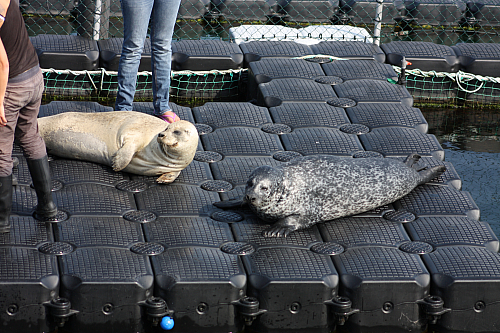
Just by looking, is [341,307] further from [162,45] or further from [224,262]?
[162,45]

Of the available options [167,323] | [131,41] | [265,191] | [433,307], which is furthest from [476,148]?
[167,323]

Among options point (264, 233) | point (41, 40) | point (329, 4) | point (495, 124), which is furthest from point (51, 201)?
point (329, 4)

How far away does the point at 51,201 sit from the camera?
3484 mm

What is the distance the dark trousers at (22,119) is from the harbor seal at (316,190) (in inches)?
41.9

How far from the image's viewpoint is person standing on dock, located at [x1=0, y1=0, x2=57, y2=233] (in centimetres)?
293

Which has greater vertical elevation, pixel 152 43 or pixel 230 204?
pixel 152 43

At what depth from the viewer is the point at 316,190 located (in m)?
3.64

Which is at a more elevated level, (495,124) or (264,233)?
(264,233)

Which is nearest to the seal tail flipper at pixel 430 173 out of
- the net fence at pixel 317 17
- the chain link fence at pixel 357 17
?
the net fence at pixel 317 17

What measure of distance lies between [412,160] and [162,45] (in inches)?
71.2

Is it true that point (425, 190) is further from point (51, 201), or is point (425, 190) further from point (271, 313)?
point (51, 201)

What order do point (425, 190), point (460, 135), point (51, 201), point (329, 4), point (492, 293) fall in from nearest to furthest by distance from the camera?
1. point (492, 293)
2. point (51, 201)
3. point (425, 190)
4. point (460, 135)
5. point (329, 4)

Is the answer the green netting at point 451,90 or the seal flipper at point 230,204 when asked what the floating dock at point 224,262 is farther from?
the green netting at point 451,90

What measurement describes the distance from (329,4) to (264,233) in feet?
18.9
